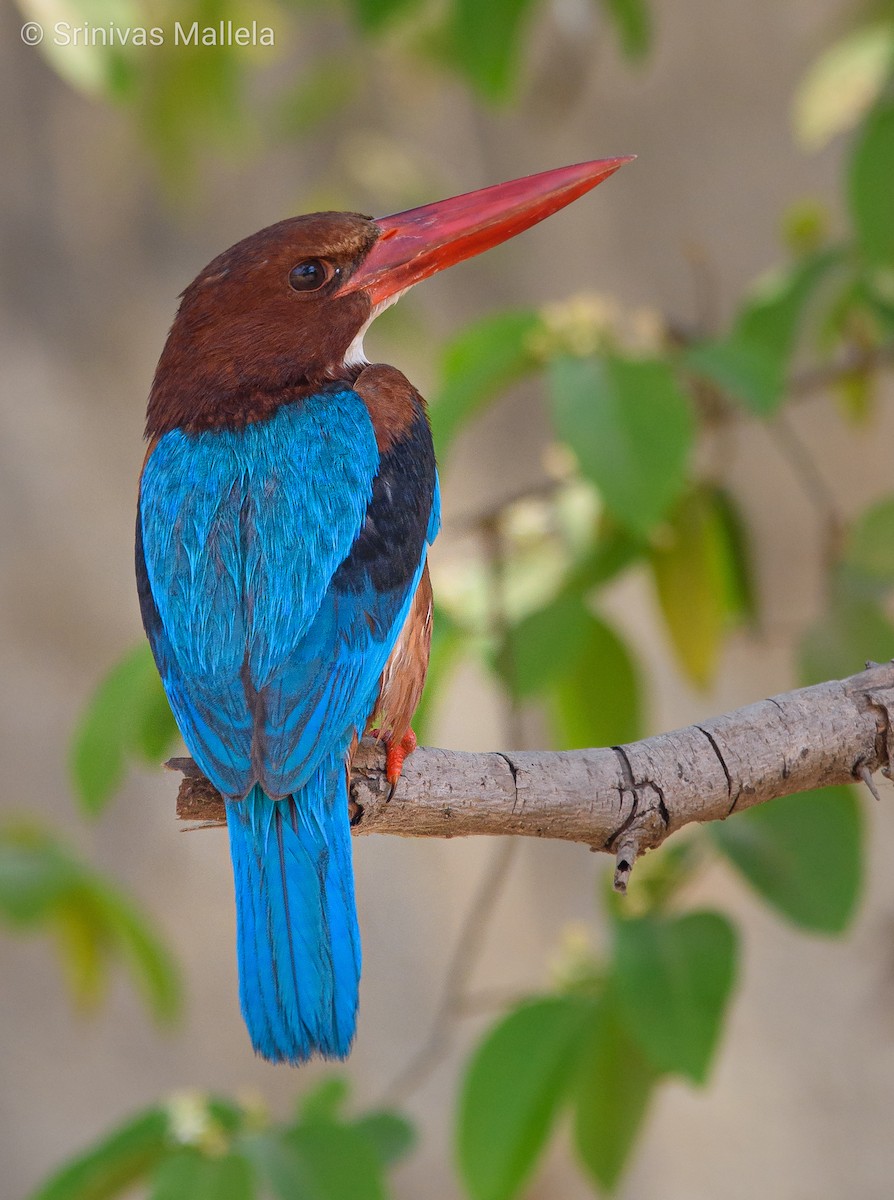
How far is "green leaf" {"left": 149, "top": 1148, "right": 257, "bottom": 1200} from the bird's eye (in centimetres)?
124

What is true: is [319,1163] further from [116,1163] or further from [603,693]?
[603,693]

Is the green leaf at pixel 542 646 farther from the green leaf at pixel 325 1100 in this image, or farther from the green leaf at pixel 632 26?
the green leaf at pixel 632 26

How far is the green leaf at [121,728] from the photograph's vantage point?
7.32 ft

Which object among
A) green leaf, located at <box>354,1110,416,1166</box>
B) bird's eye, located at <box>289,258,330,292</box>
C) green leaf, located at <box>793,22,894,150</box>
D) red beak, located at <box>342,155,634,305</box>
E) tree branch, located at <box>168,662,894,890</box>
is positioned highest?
green leaf, located at <box>793,22,894,150</box>

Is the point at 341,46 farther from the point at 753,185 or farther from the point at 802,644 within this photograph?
the point at 802,644

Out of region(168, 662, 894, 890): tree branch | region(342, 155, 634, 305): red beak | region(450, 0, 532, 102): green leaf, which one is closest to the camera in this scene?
region(168, 662, 894, 890): tree branch

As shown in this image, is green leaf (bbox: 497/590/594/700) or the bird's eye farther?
green leaf (bbox: 497/590/594/700)

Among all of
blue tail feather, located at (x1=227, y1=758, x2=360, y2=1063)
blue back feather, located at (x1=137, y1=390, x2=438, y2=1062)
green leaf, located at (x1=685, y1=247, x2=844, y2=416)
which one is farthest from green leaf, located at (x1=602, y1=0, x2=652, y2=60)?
blue tail feather, located at (x1=227, y1=758, x2=360, y2=1063)

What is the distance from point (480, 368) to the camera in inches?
95.3

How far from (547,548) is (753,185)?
1979 mm

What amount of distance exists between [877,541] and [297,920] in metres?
1.19

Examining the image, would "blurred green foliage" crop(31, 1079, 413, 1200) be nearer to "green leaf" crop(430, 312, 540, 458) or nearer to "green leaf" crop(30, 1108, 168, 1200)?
"green leaf" crop(30, 1108, 168, 1200)

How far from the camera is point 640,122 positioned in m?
4.45

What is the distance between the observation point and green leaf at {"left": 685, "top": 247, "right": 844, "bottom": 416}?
2.36 metres
